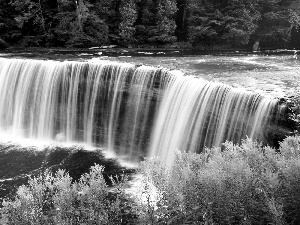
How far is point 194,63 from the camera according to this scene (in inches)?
951

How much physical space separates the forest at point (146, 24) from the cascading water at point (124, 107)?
10.7 metres

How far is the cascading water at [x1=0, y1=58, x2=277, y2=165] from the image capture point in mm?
15906

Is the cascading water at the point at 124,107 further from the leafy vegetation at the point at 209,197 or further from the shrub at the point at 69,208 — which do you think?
the shrub at the point at 69,208

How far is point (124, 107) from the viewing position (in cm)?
2073

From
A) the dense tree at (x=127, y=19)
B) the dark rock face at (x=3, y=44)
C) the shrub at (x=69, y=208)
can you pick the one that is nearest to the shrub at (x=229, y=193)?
the shrub at (x=69, y=208)

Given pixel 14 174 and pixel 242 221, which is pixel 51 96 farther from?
pixel 242 221

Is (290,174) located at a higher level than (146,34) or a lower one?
lower

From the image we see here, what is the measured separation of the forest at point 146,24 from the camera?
3275cm

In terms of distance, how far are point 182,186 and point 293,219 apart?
2.43m

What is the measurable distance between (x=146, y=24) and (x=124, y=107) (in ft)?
52.6

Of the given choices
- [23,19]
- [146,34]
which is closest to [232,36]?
[146,34]

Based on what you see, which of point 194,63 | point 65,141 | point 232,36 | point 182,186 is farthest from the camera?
point 232,36

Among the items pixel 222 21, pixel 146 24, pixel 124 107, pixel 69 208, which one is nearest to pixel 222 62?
pixel 124 107

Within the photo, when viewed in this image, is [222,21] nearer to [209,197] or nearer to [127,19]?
[127,19]
